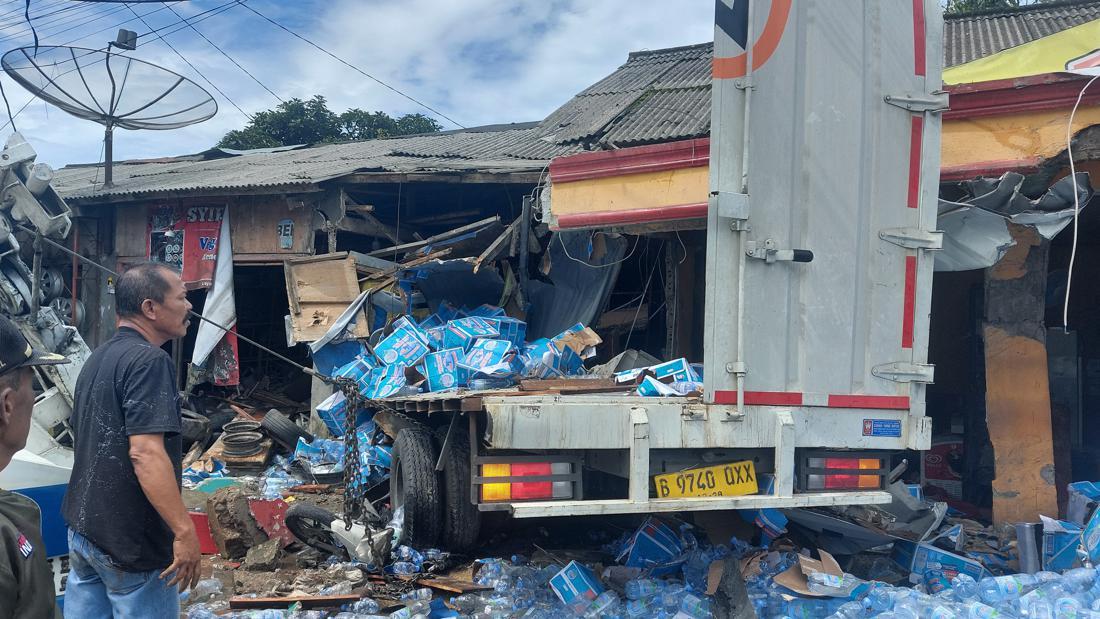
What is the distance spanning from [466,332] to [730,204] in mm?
4353

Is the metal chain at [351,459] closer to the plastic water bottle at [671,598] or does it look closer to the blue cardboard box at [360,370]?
the plastic water bottle at [671,598]

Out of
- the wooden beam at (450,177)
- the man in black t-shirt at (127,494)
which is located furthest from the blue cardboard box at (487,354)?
the man in black t-shirt at (127,494)

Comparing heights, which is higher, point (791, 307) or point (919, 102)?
point (919, 102)

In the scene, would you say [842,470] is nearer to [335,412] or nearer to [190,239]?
[335,412]

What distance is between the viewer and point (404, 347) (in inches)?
307

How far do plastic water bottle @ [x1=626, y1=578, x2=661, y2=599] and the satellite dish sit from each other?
10.1 metres

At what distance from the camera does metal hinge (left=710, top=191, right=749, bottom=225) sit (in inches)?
143

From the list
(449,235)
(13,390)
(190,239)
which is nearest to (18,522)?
(13,390)

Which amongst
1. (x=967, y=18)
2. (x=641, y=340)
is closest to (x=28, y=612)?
(x=641, y=340)

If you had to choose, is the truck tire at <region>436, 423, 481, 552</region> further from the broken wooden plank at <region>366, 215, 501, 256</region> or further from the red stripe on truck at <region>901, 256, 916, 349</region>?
the broken wooden plank at <region>366, 215, 501, 256</region>

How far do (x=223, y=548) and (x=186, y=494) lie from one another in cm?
183

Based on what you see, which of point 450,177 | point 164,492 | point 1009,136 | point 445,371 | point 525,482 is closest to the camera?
point 164,492

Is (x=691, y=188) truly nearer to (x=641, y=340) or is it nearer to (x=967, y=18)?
(x=641, y=340)

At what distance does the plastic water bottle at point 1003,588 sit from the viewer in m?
4.38
